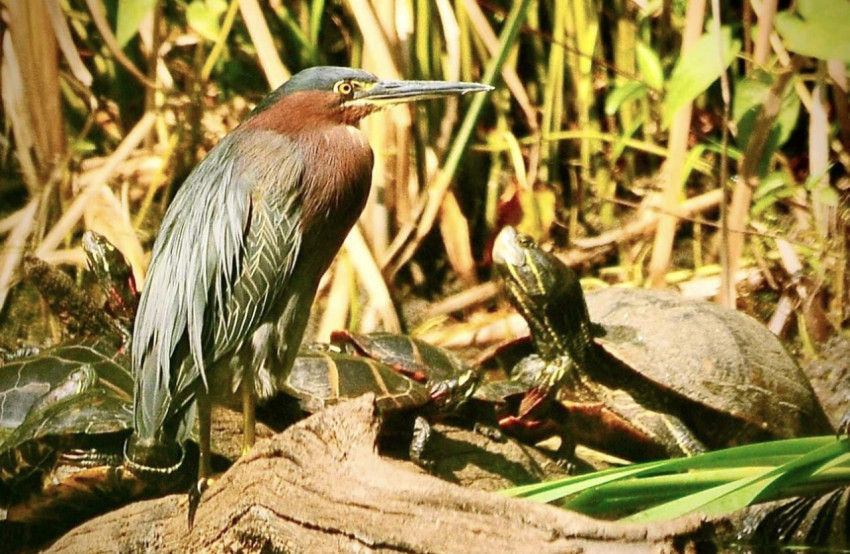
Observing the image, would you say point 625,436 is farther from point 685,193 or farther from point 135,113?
point 135,113

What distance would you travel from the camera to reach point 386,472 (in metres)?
1.15

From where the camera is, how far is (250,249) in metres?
1.48

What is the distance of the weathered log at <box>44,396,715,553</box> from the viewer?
988 mm

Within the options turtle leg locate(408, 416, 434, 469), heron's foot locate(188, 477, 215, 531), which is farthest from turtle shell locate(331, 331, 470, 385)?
heron's foot locate(188, 477, 215, 531)

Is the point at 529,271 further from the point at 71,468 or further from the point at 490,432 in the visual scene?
the point at 71,468

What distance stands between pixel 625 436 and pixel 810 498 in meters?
0.44

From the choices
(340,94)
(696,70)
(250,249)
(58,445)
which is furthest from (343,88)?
(696,70)

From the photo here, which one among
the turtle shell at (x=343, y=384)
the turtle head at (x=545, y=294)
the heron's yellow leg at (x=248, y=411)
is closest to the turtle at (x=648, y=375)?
the turtle head at (x=545, y=294)

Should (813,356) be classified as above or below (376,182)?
below

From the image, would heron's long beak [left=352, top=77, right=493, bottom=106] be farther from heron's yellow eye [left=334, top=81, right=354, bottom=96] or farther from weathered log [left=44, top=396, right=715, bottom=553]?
weathered log [left=44, top=396, right=715, bottom=553]

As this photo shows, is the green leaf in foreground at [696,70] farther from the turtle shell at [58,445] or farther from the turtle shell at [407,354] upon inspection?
the turtle shell at [58,445]

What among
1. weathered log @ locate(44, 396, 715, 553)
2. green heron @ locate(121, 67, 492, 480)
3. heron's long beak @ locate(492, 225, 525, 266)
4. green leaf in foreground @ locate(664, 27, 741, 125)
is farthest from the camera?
green leaf in foreground @ locate(664, 27, 741, 125)

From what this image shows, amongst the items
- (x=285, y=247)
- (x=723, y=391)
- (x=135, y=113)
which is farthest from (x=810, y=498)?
(x=135, y=113)

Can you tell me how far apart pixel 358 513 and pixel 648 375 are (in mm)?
968
